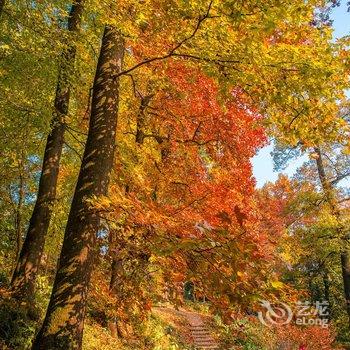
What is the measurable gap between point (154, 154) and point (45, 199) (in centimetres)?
312

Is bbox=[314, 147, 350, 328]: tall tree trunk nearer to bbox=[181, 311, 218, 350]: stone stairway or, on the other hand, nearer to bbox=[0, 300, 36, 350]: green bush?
bbox=[181, 311, 218, 350]: stone stairway

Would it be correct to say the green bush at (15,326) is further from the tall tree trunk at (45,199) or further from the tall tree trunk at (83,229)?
the tall tree trunk at (83,229)

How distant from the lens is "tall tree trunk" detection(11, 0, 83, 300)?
26.7ft

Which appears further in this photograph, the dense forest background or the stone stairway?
the stone stairway

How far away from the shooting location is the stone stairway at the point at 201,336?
16781mm

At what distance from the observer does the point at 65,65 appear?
792 centimetres

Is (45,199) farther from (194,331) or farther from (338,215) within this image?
(194,331)

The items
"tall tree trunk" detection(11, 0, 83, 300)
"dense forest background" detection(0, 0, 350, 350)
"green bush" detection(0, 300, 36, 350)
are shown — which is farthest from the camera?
"tall tree trunk" detection(11, 0, 83, 300)

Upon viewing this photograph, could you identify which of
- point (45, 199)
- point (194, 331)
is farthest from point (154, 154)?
point (194, 331)

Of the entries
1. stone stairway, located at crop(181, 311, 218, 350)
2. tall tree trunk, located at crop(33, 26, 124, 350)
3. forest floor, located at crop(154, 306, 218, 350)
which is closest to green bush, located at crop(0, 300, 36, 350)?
tall tree trunk, located at crop(33, 26, 124, 350)

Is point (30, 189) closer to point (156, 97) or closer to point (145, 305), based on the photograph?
point (156, 97)

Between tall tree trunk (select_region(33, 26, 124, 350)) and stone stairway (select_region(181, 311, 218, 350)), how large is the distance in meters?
13.2

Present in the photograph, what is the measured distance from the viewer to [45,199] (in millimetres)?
8727

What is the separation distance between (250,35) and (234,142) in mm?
7307
